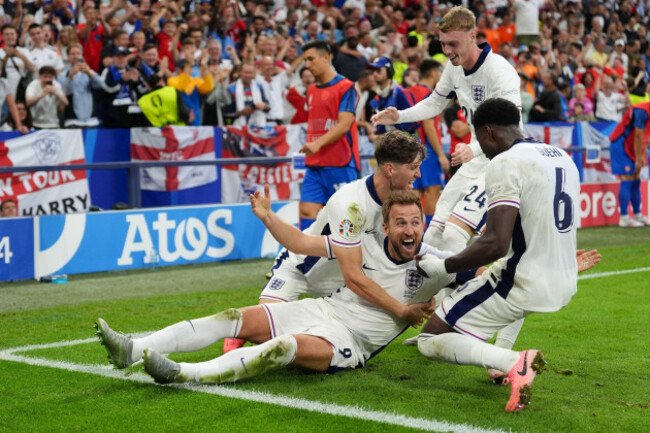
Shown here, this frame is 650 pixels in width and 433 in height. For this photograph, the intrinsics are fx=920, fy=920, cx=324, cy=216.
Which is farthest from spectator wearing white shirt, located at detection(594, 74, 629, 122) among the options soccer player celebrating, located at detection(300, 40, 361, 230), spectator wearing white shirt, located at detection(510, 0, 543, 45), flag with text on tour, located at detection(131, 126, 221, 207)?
soccer player celebrating, located at detection(300, 40, 361, 230)

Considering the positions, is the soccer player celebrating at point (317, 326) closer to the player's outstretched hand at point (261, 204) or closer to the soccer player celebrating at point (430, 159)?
the player's outstretched hand at point (261, 204)

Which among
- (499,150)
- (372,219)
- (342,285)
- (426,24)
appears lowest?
(342,285)

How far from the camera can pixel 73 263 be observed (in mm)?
10047

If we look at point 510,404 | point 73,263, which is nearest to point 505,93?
point 510,404

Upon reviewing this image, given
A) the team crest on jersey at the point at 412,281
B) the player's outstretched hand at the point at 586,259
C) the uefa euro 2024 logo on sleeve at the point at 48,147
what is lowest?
the team crest on jersey at the point at 412,281

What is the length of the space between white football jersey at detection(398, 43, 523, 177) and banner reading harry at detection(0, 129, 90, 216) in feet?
18.8

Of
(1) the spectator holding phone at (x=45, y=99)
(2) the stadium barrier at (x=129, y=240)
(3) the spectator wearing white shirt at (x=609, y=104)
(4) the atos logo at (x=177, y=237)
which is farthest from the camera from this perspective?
(3) the spectator wearing white shirt at (x=609, y=104)

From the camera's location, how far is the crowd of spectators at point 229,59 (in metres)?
12.2

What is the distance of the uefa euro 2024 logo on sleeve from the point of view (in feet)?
37.5

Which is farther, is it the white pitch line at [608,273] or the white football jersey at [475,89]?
the white pitch line at [608,273]

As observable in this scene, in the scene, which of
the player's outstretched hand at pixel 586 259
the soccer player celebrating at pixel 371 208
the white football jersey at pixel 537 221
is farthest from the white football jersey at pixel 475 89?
the white football jersey at pixel 537 221

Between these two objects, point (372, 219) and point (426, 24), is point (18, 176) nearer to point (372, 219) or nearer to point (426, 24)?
point (372, 219)

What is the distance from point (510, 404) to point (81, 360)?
9.46 feet

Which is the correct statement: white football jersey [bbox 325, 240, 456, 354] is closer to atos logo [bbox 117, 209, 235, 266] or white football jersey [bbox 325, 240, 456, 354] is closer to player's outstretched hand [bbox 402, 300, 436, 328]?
player's outstretched hand [bbox 402, 300, 436, 328]
